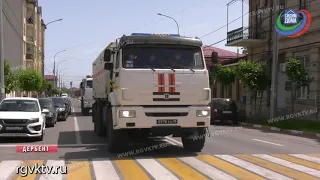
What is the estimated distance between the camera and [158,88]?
10.9m

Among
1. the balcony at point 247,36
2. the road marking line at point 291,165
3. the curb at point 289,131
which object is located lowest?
the curb at point 289,131

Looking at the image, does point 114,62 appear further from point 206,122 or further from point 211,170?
point 211,170

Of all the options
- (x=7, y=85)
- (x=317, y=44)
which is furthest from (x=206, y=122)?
(x=7, y=85)

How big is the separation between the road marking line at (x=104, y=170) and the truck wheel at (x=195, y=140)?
2630mm

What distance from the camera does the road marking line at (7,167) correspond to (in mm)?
8719

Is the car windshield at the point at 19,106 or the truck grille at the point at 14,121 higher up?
the car windshield at the point at 19,106

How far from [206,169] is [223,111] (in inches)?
689

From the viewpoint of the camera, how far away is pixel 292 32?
2766 centimetres

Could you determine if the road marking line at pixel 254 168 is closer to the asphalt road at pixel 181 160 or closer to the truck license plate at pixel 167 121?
the asphalt road at pixel 181 160

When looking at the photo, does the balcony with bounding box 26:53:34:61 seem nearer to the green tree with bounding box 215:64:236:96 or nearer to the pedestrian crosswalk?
the green tree with bounding box 215:64:236:96

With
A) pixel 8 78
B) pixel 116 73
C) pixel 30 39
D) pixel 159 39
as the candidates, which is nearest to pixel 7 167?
pixel 116 73

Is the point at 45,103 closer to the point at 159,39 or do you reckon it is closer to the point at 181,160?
the point at 159,39

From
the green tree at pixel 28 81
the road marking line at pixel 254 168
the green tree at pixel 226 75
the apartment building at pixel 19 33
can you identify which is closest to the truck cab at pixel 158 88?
the road marking line at pixel 254 168

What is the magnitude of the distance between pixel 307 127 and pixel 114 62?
1272cm
